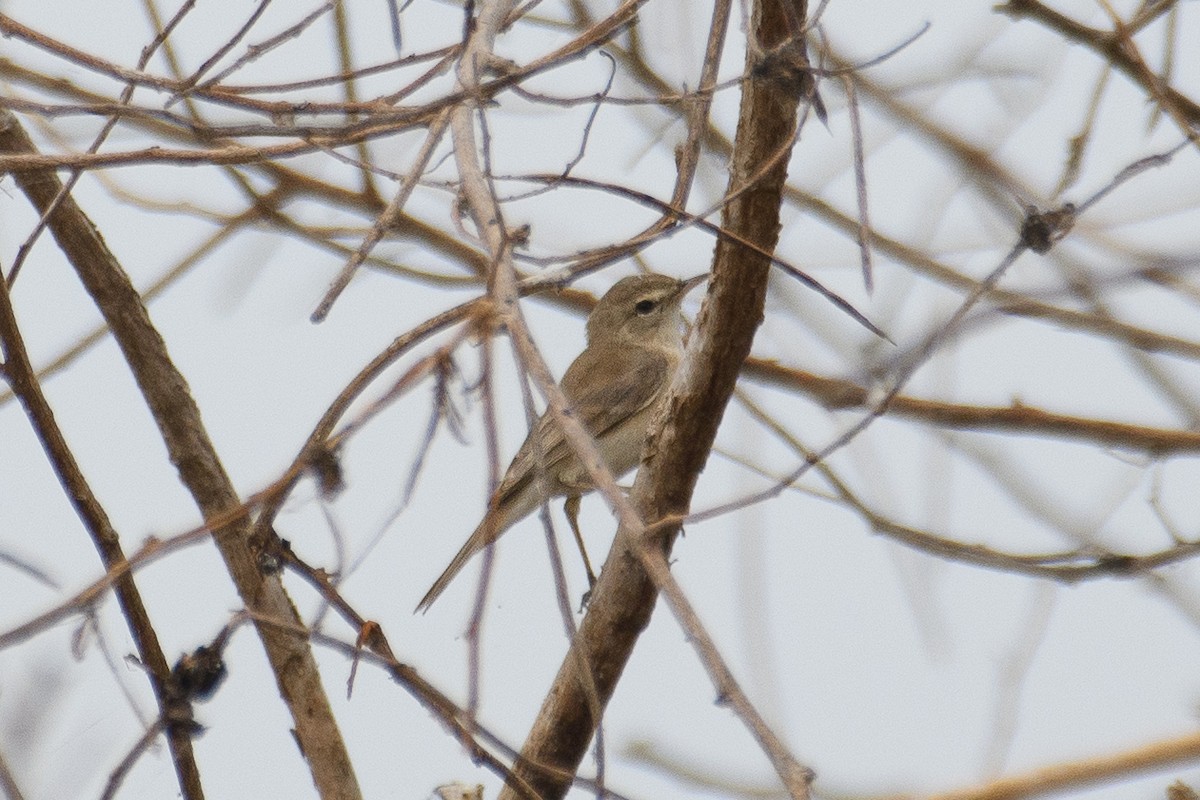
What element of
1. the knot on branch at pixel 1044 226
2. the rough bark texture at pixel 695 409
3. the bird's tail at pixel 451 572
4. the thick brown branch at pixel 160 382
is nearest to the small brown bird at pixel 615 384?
the bird's tail at pixel 451 572

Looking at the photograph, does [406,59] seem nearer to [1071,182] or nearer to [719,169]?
[1071,182]

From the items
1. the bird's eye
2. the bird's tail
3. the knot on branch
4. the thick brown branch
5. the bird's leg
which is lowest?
the knot on branch

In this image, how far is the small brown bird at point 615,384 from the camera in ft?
21.8

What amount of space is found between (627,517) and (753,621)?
2.63m

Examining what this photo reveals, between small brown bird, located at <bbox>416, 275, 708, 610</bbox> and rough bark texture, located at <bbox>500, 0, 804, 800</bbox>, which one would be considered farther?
small brown bird, located at <bbox>416, 275, 708, 610</bbox>

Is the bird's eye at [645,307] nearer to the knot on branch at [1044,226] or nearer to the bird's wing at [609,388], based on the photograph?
the bird's wing at [609,388]

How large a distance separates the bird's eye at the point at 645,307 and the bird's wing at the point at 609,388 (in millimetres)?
259

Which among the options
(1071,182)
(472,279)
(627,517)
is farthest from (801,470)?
(472,279)

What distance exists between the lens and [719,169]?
6.00 meters

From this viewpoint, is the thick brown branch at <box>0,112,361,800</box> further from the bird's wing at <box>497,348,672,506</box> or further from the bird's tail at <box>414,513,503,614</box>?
the bird's wing at <box>497,348,672,506</box>

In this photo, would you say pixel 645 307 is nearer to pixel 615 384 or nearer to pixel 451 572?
pixel 615 384

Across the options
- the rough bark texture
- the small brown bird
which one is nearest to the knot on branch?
the rough bark texture

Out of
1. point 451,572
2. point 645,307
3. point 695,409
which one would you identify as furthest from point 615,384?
point 695,409

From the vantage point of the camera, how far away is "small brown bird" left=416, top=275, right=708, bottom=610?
6645 millimetres
